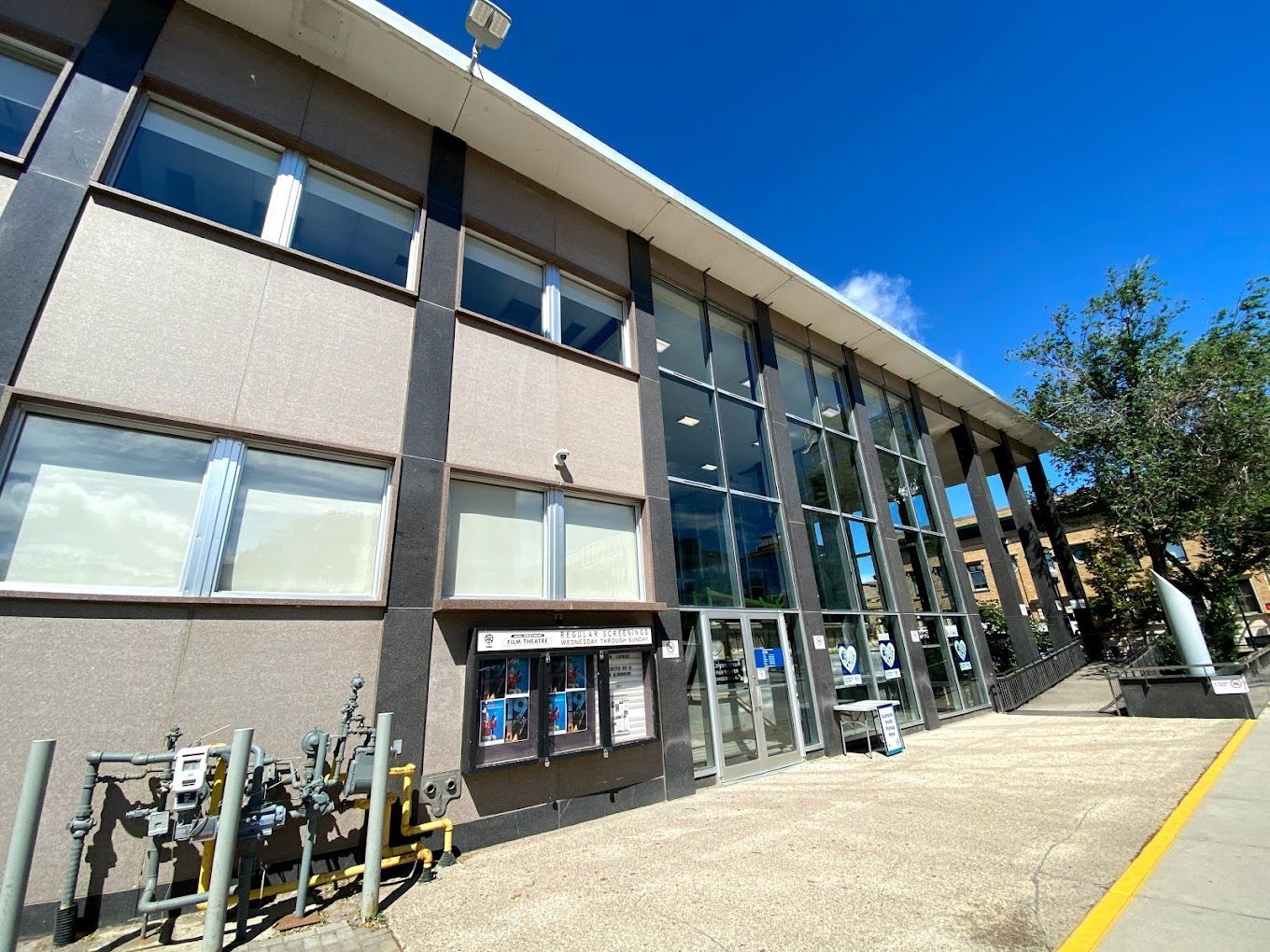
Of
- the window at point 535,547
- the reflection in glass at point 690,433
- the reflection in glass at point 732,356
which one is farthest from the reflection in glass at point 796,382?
the window at point 535,547

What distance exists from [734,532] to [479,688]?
5430 millimetres

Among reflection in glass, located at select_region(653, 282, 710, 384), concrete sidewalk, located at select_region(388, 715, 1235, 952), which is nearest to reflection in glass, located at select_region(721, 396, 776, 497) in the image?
reflection in glass, located at select_region(653, 282, 710, 384)

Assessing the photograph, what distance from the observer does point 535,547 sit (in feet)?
23.5

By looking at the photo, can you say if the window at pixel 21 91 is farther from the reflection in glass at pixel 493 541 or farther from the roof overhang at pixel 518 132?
the reflection in glass at pixel 493 541

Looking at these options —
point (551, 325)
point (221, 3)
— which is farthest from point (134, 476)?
point (221, 3)

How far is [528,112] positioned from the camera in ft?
26.2

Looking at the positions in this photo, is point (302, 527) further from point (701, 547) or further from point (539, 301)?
point (701, 547)

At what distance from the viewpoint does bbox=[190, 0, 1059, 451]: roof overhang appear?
270 inches

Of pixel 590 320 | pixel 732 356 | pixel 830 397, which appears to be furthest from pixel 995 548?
pixel 590 320

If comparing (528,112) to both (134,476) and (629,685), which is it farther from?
(629,685)

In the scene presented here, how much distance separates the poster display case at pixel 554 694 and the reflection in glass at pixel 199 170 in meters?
5.82

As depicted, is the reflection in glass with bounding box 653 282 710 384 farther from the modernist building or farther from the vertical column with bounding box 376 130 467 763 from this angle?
the vertical column with bounding box 376 130 467 763

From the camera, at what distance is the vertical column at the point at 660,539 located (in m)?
7.34

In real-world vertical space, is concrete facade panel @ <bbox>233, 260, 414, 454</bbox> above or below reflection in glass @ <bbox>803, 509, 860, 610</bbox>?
above
